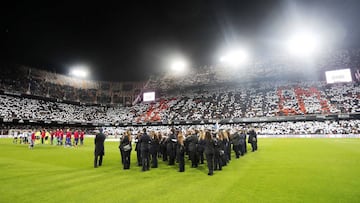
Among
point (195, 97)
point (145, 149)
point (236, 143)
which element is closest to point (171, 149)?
point (145, 149)

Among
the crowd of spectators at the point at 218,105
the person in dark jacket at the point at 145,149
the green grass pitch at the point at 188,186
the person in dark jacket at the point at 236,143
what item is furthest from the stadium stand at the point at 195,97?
the person in dark jacket at the point at 145,149

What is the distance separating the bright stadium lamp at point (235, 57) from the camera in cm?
5734

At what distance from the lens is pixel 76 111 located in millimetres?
61625

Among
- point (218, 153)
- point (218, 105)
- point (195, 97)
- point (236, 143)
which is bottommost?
point (218, 153)

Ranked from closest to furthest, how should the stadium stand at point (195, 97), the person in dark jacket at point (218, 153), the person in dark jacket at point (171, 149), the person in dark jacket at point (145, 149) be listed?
the person in dark jacket at point (218, 153), the person in dark jacket at point (145, 149), the person in dark jacket at point (171, 149), the stadium stand at point (195, 97)

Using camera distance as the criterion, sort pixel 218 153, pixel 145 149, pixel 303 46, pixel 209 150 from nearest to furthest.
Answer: pixel 209 150 → pixel 218 153 → pixel 145 149 → pixel 303 46

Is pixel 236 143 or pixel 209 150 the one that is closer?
pixel 209 150

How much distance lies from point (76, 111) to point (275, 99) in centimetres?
5286

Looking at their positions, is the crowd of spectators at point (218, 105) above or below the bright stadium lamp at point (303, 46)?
below

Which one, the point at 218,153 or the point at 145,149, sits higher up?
the point at 145,149

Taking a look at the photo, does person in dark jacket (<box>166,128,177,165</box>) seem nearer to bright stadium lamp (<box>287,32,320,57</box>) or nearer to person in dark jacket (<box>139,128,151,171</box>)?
person in dark jacket (<box>139,128,151,171</box>)

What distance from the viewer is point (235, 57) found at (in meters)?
59.6

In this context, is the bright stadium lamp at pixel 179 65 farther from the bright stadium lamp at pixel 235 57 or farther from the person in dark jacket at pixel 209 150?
the person in dark jacket at pixel 209 150

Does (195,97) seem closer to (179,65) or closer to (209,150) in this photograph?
(179,65)
